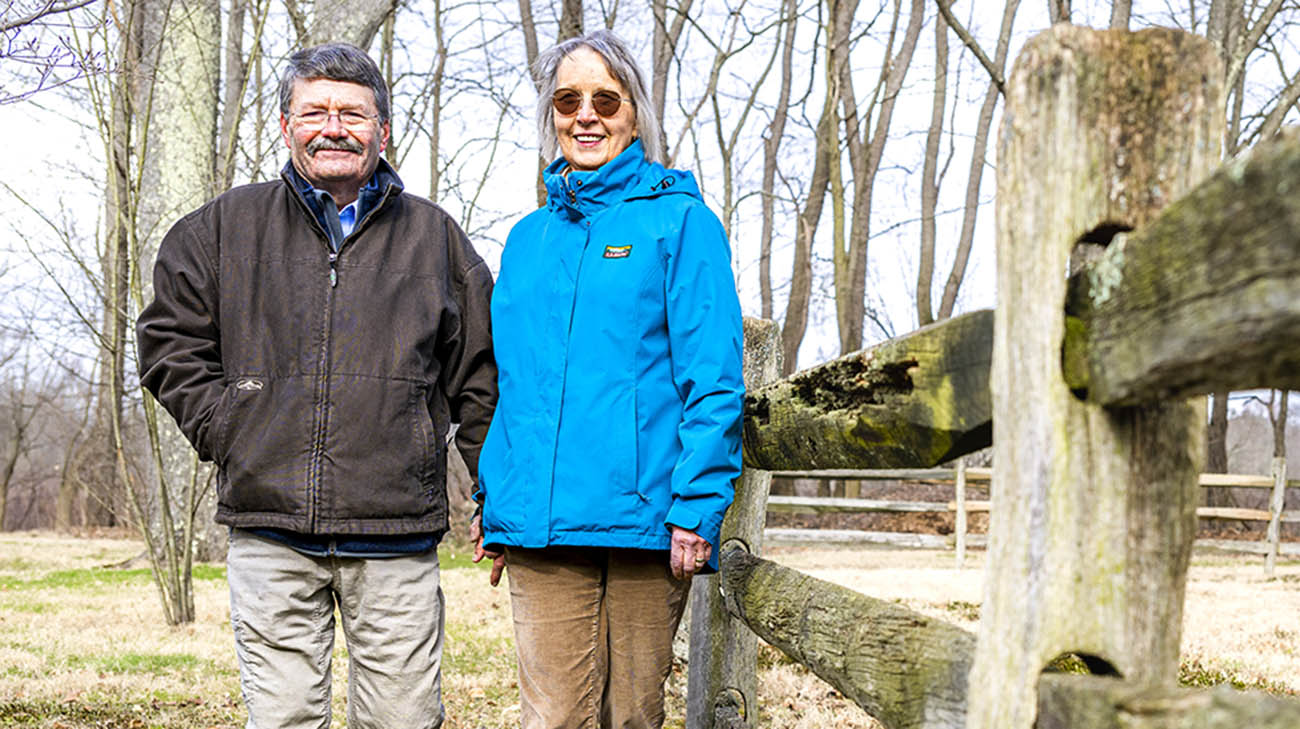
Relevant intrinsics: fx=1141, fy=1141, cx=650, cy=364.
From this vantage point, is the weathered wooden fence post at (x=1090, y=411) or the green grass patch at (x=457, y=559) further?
the green grass patch at (x=457, y=559)

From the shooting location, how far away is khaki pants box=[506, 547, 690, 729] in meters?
2.66

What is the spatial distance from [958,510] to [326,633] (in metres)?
12.8

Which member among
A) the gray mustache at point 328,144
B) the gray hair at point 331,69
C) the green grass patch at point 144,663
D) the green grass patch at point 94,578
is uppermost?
the gray hair at point 331,69

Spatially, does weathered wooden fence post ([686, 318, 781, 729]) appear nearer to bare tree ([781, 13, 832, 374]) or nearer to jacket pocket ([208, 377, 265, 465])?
jacket pocket ([208, 377, 265, 465])

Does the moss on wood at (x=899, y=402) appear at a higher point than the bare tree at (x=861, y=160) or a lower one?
lower

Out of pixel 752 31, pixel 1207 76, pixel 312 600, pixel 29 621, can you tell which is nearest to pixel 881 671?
pixel 1207 76

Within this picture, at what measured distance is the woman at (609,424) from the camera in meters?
2.55

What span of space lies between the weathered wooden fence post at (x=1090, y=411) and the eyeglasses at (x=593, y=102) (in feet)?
5.03

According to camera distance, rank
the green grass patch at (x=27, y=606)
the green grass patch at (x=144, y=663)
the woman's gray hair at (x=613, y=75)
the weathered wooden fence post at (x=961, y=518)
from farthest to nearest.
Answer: the weathered wooden fence post at (x=961, y=518), the green grass patch at (x=27, y=606), the green grass patch at (x=144, y=663), the woman's gray hair at (x=613, y=75)

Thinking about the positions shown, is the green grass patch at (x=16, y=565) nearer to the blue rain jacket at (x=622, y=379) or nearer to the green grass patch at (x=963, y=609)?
the green grass patch at (x=963, y=609)

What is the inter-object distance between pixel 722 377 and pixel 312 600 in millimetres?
1300

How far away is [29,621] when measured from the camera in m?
7.47

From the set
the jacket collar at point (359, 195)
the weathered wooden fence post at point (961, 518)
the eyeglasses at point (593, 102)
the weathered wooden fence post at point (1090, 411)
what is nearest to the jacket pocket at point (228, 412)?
the jacket collar at point (359, 195)

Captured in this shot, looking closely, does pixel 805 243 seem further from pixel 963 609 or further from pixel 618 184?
pixel 618 184
